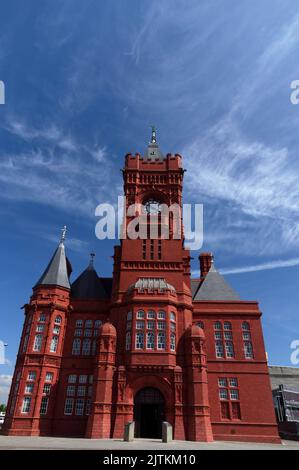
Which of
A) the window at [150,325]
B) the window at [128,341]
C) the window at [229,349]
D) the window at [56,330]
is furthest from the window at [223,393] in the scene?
the window at [56,330]

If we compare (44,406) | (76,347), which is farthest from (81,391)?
(76,347)

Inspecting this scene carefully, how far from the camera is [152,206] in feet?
146

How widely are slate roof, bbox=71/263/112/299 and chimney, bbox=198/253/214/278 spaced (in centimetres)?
1388

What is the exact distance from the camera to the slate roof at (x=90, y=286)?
4062 cm

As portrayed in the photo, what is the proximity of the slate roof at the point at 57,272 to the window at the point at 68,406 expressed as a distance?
12.5m

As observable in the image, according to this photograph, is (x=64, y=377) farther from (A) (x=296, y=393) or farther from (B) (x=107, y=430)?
(A) (x=296, y=393)

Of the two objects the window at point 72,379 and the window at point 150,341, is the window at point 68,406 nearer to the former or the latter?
the window at point 72,379

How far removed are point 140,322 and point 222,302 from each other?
36.7 feet

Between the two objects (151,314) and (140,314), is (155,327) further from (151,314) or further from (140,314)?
(140,314)

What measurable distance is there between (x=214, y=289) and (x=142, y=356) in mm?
14327

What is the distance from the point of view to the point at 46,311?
36.5 m

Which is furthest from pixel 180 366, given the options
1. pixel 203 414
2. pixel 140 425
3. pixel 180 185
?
pixel 180 185

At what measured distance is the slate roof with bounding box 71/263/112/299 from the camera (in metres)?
40.6

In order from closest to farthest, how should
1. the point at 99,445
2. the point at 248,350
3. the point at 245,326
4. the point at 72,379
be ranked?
the point at 99,445 < the point at 72,379 < the point at 248,350 < the point at 245,326
